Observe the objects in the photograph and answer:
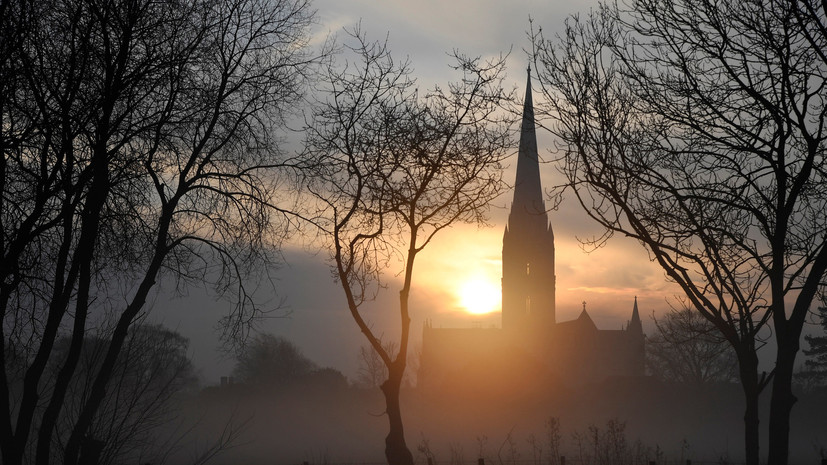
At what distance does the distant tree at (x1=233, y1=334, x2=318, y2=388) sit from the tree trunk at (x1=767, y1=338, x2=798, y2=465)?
4728cm

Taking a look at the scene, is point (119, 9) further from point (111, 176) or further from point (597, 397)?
point (597, 397)

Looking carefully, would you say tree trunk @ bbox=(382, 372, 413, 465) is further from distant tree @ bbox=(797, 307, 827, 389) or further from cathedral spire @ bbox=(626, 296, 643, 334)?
cathedral spire @ bbox=(626, 296, 643, 334)

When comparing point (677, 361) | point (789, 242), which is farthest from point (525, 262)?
point (789, 242)

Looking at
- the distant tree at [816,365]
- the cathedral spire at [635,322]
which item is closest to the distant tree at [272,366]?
the distant tree at [816,365]

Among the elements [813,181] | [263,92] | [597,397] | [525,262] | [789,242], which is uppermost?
[525,262]

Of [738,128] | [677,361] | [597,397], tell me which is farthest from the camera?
[677,361]

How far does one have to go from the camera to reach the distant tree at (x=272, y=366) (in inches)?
2210

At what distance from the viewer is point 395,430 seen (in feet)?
38.1

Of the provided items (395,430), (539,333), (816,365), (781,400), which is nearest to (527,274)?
(539,333)

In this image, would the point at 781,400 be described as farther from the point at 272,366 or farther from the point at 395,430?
the point at 272,366

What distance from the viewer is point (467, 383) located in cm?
5062

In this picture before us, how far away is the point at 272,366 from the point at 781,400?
5481cm

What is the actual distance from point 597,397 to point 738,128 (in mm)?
46084

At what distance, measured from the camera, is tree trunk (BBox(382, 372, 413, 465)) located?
11492 millimetres
